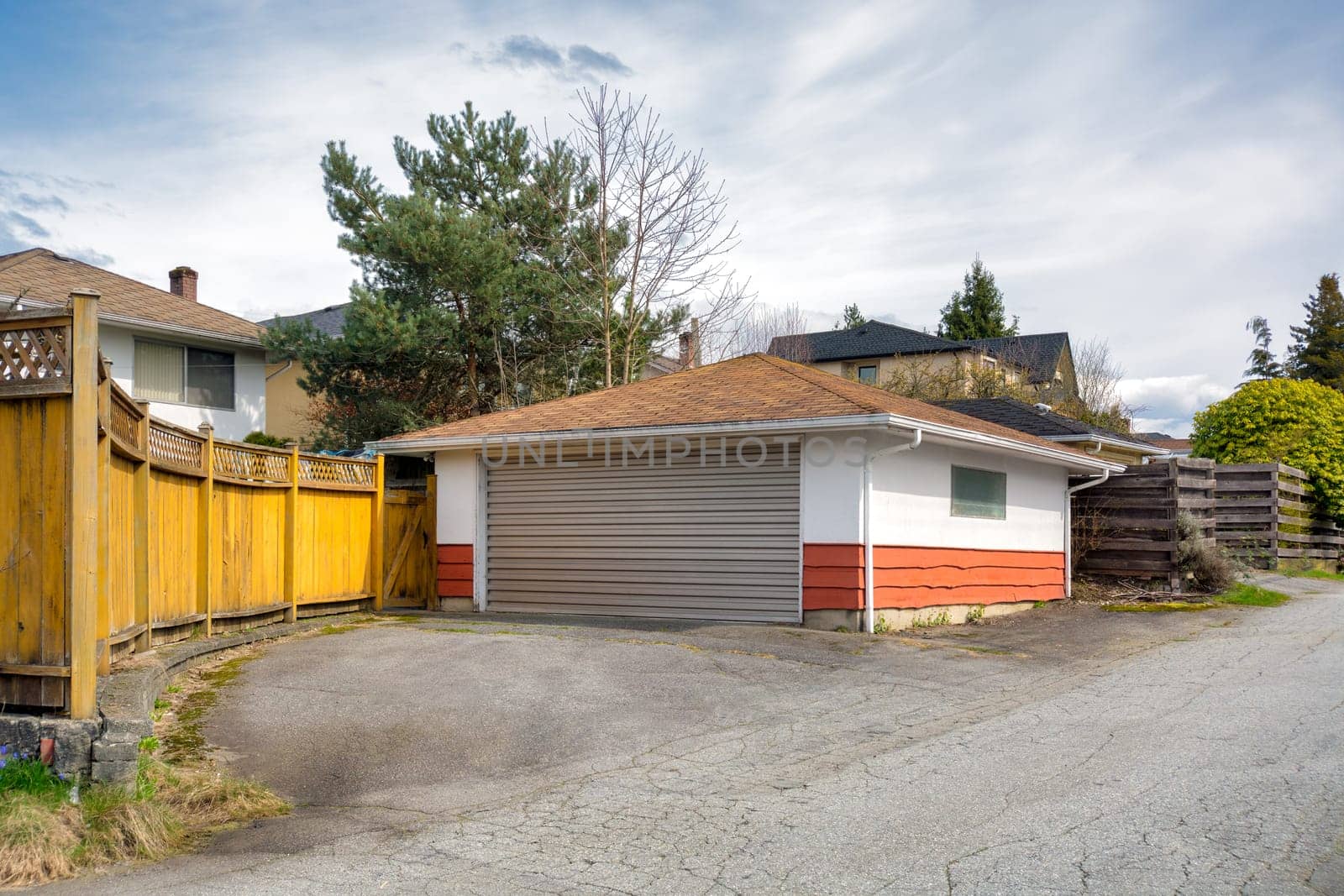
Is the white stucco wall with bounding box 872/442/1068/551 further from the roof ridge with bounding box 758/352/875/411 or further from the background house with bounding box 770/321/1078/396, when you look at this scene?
the background house with bounding box 770/321/1078/396

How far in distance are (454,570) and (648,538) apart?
324 centimetres

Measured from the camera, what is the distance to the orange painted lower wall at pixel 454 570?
15.4 m

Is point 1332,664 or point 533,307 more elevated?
point 533,307

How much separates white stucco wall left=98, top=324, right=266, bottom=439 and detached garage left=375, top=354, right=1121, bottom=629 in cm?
980

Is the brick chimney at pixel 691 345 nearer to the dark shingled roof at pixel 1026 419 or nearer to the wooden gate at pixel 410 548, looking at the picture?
the dark shingled roof at pixel 1026 419

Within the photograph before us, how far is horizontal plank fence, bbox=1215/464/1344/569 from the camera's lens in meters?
20.2

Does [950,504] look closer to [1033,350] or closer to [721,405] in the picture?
[721,405]

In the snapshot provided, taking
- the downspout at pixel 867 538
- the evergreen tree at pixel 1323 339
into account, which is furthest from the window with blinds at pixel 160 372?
the evergreen tree at pixel 1323 339

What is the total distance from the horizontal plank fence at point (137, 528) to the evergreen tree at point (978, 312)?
42016 mm

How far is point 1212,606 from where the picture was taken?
1573 centimetres

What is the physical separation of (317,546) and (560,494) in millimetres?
3345

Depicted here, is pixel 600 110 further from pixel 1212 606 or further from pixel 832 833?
pixel 832 833

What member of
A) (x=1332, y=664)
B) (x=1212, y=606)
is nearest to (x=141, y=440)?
(x=1332, y=664)

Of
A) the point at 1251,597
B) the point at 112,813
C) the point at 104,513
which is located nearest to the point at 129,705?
the point at 112,813
